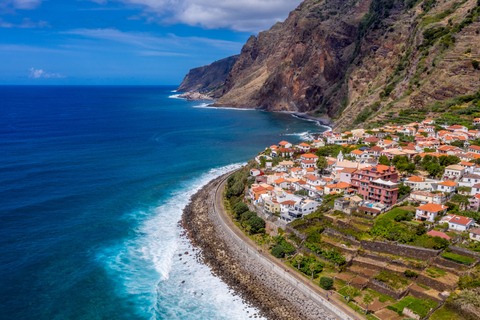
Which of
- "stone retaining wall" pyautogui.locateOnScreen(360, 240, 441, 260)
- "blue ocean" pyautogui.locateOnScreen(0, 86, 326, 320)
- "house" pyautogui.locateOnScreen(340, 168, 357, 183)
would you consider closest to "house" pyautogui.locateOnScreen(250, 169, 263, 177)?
"blue ocean" pyautogui.locateOnScreen(0, 86, 326, 320)

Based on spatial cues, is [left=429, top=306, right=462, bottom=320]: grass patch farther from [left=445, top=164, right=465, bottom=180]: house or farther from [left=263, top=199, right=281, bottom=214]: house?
[left=445, top=164, right=465, bottom=180]: house

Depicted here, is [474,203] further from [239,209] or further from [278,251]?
[239,209]

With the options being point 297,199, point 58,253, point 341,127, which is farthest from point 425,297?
point 341,127

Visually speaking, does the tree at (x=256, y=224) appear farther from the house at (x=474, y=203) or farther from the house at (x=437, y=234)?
the house at (x=474, y=203)

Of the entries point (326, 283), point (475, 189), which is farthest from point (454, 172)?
point (326, 283)

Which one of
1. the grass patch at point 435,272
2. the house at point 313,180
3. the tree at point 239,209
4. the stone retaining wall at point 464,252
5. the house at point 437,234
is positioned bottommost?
the grass patch at point 435,272

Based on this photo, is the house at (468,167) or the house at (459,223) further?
the house at (468,167)

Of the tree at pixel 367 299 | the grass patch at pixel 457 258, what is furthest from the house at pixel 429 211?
the tree at pixel 367 299
